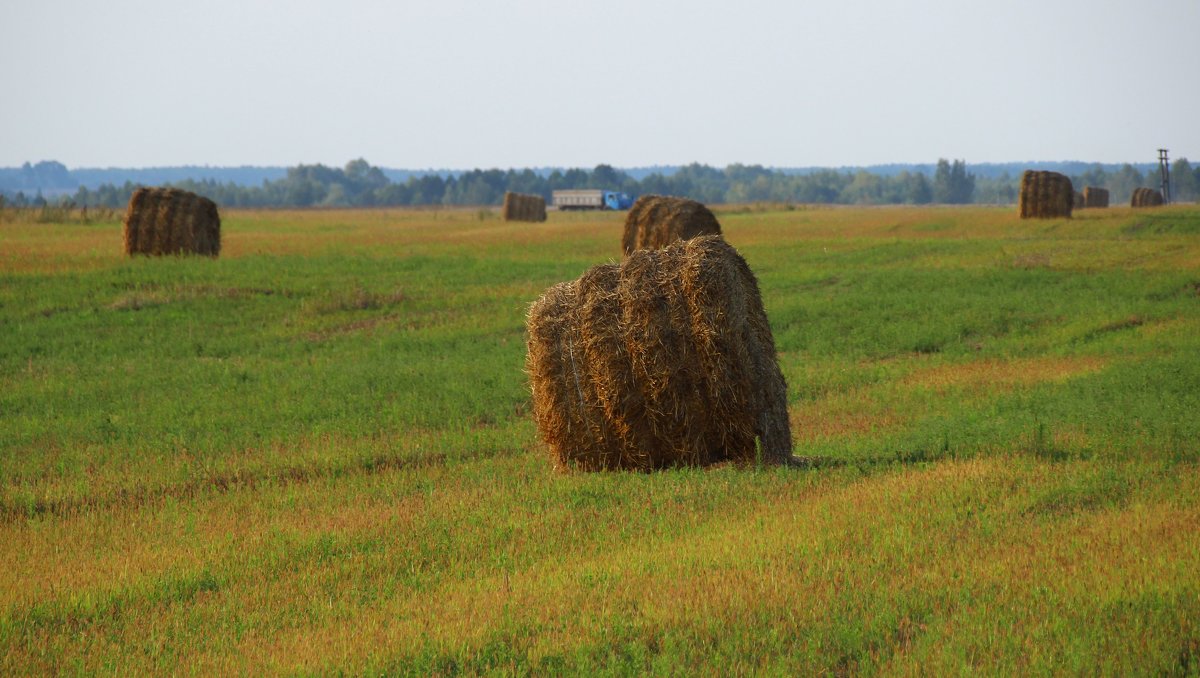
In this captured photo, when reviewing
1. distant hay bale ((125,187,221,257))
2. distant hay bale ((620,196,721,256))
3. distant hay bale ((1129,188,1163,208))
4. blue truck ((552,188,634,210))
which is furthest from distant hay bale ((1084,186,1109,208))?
distant hay bale ((125,187,221,257))

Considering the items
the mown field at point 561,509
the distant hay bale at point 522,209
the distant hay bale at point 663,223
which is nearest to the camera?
the mown field at point 561,509

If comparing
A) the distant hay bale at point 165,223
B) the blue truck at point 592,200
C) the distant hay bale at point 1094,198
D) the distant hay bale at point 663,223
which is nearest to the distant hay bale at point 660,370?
the distant hay bale at point 663,223

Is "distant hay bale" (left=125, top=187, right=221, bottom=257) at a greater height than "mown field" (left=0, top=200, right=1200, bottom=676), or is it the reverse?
"distant hay bale" (left=125, top=187, right=221, bottom=257)

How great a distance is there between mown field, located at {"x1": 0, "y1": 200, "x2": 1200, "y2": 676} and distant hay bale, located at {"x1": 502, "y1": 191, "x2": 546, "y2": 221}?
48936mm

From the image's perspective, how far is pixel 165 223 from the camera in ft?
123

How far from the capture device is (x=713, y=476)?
40.0 feet

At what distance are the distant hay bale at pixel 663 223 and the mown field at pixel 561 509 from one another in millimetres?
12269

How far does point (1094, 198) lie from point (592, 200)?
69948 mm

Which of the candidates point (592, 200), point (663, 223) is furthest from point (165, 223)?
point (592, 200)

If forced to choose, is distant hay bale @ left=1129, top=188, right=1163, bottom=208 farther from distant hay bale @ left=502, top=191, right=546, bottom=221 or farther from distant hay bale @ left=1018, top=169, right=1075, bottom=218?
distant hay bale @ left=502, top=191, right=546, bottom=221

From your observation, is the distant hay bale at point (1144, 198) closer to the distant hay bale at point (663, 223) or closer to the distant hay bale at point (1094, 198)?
the distant hay bale at point (1094, 198)

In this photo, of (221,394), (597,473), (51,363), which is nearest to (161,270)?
(51,363)

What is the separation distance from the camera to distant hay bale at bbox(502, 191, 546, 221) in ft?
248

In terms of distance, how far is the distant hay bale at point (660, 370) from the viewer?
1287 cm
